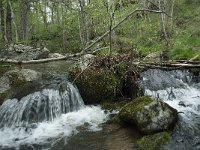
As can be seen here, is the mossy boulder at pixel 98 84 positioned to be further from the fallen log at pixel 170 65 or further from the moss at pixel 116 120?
the moss at pixel 116 120

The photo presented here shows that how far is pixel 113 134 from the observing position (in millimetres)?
7688

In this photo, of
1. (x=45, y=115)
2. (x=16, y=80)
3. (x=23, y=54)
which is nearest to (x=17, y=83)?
(x=16, y=80)

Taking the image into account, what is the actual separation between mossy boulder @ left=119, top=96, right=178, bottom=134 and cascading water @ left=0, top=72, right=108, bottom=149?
3.54ft

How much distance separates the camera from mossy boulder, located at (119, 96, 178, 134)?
7.42 meters

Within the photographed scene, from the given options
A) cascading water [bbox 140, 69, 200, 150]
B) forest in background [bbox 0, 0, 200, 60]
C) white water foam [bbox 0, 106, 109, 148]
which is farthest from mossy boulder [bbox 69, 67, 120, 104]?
forest in background [bbox 0, 0, 200, 60]

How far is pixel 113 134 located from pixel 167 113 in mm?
1448

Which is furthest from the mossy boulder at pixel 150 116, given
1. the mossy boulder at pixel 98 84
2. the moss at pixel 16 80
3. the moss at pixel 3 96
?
the moss at pixel 16 80

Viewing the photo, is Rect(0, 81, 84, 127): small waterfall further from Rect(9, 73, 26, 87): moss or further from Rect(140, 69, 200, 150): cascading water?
Rect(140, 69, 200, 150): cascading water

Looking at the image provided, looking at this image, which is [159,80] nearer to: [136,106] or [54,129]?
[136,106]

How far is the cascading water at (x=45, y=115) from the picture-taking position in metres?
8.02

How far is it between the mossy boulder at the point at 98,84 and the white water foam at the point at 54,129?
2.40 feet

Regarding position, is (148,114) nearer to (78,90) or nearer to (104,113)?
(104,113)

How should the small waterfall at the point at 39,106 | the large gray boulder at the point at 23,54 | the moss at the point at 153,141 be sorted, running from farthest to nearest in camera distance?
the large gray boulder at the point at 23,54
the small waterfall at the point at 39,106
the moss at the point at 153,141

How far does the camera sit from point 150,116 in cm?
756
